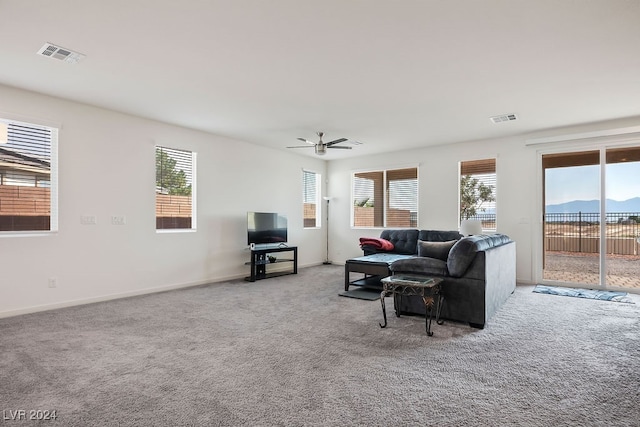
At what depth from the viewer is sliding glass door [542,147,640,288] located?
563cm

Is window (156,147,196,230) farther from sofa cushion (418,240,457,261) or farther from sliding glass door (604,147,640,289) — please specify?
sliding glass door (604,147,640,289)

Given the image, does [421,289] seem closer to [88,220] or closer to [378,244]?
[378,244]

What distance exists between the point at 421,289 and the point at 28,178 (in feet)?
16.0

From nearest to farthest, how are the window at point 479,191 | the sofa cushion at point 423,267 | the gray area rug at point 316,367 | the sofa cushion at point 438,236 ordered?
the gray area rug at point 316,367
the sofa cushion at point 423,267
the sofa cushion at point 438,236
the window at point 479,191

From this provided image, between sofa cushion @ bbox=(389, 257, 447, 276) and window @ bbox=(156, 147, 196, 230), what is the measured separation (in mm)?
3724

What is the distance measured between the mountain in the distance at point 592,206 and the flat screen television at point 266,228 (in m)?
4.96

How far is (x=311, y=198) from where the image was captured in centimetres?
873

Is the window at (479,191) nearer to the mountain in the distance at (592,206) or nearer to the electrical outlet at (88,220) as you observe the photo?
the mountain in the distance at (592,206)

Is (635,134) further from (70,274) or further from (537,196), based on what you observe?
(70,274)

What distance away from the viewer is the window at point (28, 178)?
13.9 ft

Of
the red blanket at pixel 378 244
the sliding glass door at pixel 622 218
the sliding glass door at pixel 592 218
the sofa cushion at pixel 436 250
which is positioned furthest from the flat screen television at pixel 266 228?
the sliding glass door at pixel 622 218

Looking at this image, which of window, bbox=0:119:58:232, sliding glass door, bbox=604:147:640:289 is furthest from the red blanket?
window, bbox=0:119:58:232

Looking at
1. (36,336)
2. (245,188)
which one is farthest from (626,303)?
(36,336)

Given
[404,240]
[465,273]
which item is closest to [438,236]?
[404,240]
